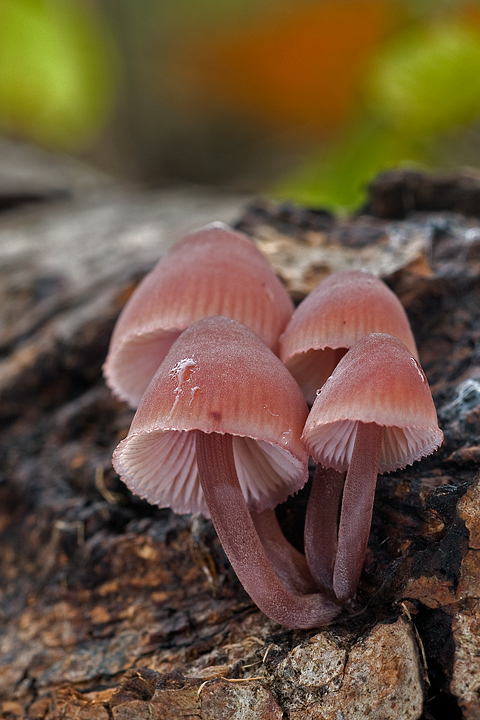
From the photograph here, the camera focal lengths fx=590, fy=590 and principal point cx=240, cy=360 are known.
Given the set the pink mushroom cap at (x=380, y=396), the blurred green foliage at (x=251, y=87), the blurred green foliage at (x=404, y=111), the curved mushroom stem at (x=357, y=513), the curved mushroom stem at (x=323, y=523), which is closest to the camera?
the pink mushroom cap at (x=380, y=396)

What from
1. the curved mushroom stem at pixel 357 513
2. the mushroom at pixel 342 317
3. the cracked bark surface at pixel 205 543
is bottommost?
the cracked bark surface at pixel 205 543

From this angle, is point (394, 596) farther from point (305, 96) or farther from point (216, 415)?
point (305, 96)

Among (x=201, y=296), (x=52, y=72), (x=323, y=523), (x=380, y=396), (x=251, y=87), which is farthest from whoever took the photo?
(x=251, y=87)

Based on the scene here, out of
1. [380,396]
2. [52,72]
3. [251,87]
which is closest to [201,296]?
[380,396]

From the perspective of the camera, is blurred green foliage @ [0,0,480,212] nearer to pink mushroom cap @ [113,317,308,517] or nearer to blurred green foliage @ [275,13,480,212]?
blurred green foliage @ [275,13,480,212]

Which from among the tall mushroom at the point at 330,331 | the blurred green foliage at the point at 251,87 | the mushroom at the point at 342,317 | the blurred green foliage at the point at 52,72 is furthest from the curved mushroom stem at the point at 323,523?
the blurred green foliage at the point at 52,72

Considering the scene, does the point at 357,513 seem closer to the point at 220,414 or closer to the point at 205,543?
the point at 220,414

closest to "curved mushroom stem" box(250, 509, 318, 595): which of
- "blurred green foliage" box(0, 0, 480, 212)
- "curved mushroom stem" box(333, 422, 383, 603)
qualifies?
"curved mushroom stem" box(333, 422, 383, 603)

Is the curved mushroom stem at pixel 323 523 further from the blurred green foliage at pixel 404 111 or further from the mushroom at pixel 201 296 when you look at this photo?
the blurred green foliage at pixel 404 111
